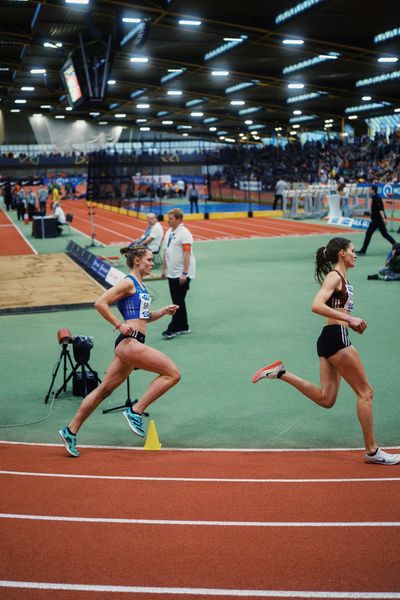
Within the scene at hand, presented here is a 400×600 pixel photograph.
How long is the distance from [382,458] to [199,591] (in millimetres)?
3137

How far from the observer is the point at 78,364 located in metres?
8.70

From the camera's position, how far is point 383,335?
38.8 ft

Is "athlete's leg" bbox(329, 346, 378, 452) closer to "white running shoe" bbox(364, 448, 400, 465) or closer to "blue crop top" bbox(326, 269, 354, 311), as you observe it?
"white running shoe" bbox(364, 448, 400, 465)

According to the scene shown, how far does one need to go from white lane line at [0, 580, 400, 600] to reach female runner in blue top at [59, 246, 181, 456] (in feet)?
9.82

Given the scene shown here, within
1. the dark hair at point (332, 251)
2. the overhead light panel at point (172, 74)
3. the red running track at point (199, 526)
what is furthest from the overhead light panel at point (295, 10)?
the red running track at point (199, 526)

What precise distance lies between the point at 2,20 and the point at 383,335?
22.7 meters

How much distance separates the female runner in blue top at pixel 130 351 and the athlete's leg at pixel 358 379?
1595 millimetres

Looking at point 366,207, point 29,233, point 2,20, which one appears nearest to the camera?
point 2,20

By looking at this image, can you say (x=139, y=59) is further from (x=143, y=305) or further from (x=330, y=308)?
(x=330, y=308)

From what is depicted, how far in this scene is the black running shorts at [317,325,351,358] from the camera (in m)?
6.28

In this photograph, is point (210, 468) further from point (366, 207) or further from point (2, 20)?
point (366, 207)

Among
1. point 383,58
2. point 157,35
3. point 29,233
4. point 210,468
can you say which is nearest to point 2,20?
point 157,35

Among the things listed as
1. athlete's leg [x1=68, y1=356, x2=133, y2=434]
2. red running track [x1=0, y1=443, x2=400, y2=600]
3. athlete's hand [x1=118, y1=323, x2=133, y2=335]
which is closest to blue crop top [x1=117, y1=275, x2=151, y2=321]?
athlete's hand [x1=118, y1=323, x2=133, y2=335]

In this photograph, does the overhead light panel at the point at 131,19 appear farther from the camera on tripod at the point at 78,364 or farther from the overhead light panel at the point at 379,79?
the overhead light panel at the point at 379,79
